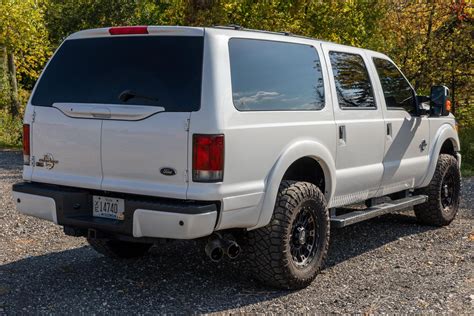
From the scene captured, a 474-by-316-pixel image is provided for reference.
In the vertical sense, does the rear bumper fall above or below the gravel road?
above

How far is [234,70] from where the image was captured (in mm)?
4477

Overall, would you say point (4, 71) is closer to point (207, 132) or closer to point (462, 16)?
point (462, 16)

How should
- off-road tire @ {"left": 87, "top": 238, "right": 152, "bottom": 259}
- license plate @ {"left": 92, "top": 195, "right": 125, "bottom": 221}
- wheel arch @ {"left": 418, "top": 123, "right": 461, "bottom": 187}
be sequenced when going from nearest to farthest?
1. license plate @ {"left": 92, "top": 195, "right": 125, "bottom": 221}
2. off-road tire @ {"left": 87, "top": 238, "right": 152, "bottom": 259}
3. wheel arch @ {"left": 418, "top": 123, "right": 461, "bottom": 187}

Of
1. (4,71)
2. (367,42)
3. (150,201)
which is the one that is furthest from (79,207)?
(4,71)

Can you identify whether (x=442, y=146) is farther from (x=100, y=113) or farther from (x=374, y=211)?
(x=100, y=113)

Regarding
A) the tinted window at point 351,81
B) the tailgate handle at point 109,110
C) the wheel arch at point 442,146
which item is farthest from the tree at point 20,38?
the tailgate handle at point 109,110

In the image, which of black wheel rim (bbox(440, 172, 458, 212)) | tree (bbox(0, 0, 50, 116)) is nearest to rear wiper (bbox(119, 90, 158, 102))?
black wheel rim (bbox(440, 172, 458, 212))

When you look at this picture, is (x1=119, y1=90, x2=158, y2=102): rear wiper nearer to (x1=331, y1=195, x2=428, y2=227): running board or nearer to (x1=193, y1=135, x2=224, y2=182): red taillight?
(x1=193, y1=135, x2=224, y2=182): red taillight

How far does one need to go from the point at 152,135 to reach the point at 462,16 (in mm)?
12024

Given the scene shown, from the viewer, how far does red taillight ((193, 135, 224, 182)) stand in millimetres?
4160

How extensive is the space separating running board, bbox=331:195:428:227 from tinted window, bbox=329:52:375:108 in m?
0.98

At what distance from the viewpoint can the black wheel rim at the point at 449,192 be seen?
24.4ft

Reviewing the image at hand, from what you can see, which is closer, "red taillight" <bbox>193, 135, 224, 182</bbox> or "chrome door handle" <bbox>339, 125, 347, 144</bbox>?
"red taillight" <bbox>193, 135, 224, 182</bbox>

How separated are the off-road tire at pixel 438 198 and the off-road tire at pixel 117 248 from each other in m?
3.25
